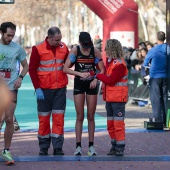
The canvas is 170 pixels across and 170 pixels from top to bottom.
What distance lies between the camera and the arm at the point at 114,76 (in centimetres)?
1345

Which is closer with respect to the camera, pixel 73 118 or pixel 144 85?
pixel 73 118

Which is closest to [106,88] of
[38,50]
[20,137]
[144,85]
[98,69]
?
[98,69]

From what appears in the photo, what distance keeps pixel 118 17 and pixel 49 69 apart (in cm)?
1737

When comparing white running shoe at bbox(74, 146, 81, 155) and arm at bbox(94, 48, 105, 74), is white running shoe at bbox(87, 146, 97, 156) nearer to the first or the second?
white running shoe at bbox(74, 146, 81, 155)

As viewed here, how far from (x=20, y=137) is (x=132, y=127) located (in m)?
3.17

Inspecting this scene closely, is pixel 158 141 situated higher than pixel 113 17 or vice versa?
pixel 113 17

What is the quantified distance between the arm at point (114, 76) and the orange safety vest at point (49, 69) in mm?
629

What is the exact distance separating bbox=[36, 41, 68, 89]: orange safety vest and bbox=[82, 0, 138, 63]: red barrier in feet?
55.3

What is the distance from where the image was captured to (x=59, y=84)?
1355cm

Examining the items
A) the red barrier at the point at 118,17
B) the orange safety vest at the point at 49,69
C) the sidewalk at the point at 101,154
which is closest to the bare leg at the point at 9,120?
the sidewalk at the point at 101,154

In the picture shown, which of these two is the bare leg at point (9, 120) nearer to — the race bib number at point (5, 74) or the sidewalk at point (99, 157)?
the race bib number at point (5, 74)

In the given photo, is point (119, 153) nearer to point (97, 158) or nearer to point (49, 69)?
point (97, 158)

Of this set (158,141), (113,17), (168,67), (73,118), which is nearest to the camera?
(158,141)

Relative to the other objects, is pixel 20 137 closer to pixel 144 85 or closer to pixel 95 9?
pixel 144 85
